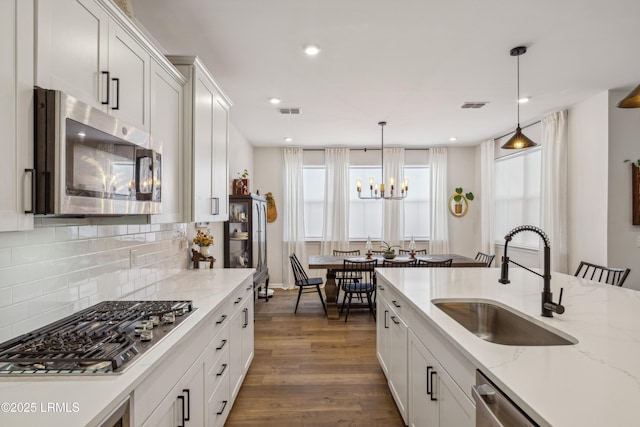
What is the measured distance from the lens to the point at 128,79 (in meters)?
1.67

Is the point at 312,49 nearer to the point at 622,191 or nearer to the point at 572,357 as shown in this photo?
the point at 572,357

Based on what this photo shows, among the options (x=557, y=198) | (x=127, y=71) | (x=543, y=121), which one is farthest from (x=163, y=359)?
(x=543, y=121)

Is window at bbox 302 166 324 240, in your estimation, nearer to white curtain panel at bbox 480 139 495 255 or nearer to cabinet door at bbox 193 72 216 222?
white curtain panel at bbox 480 139 495 255

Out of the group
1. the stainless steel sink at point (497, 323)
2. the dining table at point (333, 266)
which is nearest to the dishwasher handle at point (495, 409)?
the stainless steel sink at point (497, 323)

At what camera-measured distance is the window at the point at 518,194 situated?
492 cm

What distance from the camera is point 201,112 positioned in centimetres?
252

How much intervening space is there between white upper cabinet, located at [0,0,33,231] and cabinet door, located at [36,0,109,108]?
0.06 m

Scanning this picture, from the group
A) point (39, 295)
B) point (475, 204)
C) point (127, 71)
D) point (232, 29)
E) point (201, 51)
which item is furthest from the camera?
point (475, 204)

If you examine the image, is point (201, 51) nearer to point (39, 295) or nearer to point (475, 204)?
point (39, 295)

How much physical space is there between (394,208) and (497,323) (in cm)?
468

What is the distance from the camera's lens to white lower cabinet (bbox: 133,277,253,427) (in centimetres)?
119

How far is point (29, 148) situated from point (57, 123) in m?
0.11

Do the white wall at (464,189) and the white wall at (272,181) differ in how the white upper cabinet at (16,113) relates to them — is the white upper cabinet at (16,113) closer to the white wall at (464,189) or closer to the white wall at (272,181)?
the white wall at (272,181)

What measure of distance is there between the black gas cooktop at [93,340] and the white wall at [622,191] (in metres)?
4.28
